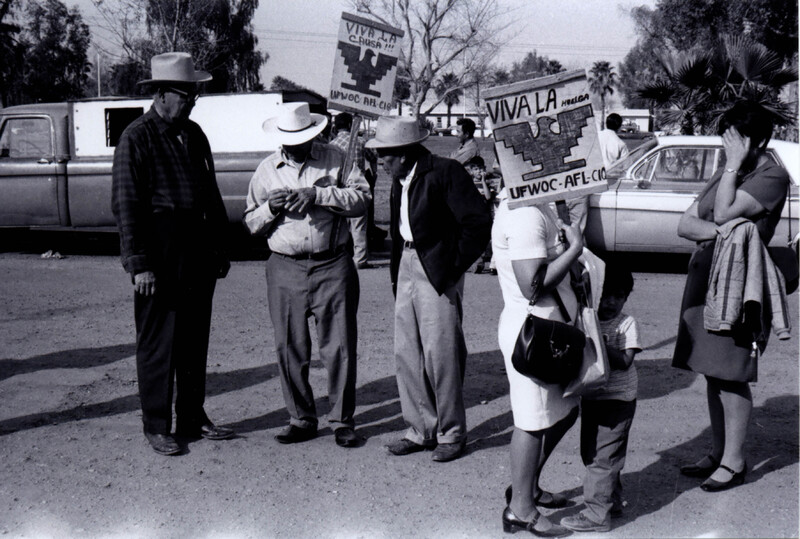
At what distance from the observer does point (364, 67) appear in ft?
17.1

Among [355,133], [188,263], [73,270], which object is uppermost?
[355,133]

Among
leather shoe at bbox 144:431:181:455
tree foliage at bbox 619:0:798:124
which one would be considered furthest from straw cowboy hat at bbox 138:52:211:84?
tree foliage at bbox 619:0:798:124

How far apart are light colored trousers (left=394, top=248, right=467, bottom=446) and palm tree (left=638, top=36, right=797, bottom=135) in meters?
13.2

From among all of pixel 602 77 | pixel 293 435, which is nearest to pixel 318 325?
pixel 293 435

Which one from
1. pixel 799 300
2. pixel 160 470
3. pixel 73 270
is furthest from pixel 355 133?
pixel 73 270

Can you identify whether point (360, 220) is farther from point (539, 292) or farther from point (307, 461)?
point (539, 292)

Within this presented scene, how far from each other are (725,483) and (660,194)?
7174 millimetres

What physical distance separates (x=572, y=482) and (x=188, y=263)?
238 cm

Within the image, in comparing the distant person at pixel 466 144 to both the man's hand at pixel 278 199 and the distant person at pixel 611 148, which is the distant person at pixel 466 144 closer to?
the distant person at pixel 611 148

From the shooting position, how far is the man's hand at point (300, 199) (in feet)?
16.2

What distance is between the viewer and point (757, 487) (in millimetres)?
4488

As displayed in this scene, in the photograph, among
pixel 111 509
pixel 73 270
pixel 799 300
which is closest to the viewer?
pixel 111 509

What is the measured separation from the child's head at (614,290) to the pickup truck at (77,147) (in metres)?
8.49

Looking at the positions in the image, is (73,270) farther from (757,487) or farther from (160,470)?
(757,487)
